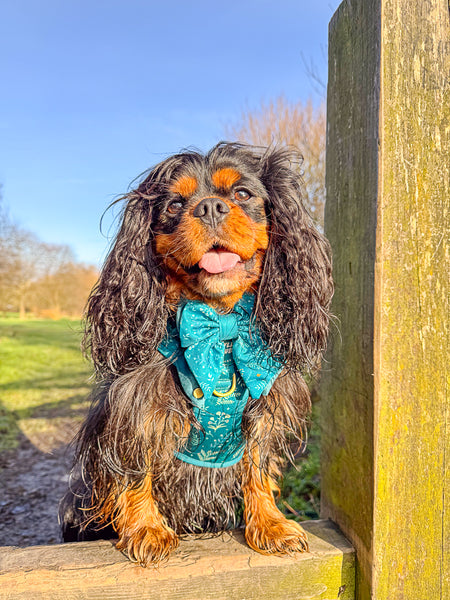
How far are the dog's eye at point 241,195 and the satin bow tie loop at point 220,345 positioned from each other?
401mm

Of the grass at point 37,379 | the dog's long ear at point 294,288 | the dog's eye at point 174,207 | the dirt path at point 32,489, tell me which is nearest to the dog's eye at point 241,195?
the dog's long ear at point 294,288

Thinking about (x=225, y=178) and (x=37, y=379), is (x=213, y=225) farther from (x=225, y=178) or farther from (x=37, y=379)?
(x=37, y=379)

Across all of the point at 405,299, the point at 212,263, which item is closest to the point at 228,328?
the point at 212,263

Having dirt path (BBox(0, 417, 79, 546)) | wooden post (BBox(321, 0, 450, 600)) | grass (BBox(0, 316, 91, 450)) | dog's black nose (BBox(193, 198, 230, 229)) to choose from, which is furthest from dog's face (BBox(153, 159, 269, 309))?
dirt path (BBox(0, 417, 79, 546))

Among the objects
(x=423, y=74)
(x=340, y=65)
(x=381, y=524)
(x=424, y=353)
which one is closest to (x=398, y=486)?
(x=381, y=524)

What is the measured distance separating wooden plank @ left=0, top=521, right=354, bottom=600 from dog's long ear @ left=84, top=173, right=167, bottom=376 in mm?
700

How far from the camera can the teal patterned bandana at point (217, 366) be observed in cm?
173

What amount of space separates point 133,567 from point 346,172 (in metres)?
1.66

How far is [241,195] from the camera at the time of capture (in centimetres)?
188

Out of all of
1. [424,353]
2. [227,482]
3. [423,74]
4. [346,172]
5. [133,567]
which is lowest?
[133,567]

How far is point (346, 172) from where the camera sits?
179cm

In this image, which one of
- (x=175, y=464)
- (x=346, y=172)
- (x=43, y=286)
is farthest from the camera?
(x=43, y=286)

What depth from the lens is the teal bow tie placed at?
1721 mm

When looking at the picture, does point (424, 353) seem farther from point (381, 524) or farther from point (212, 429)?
point (212, 429)
